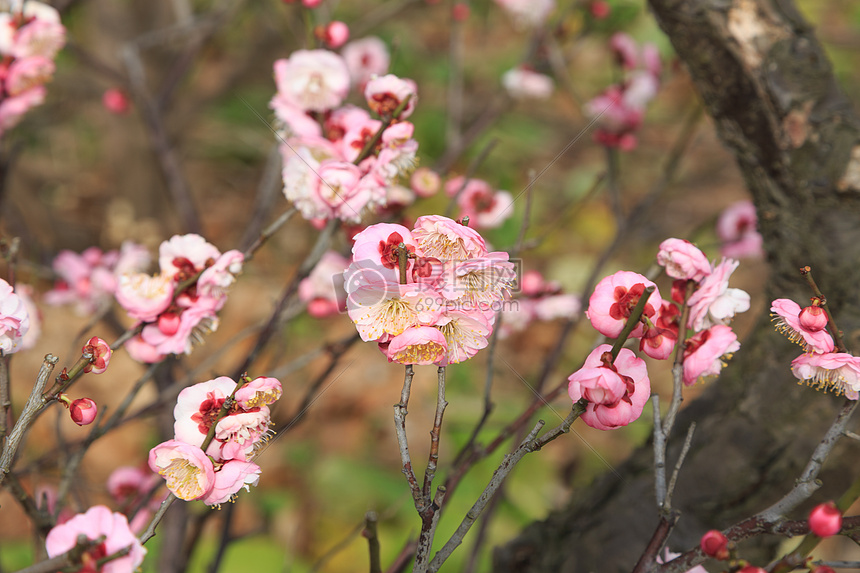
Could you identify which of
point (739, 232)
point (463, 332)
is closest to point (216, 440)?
point (463, 332)

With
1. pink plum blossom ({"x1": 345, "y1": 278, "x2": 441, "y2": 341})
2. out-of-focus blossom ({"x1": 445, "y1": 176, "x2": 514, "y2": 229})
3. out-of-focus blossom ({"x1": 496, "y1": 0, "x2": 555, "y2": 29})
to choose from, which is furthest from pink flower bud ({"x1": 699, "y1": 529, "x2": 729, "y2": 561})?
out-of-focus blossom ({"x1": 496, "y1": 0, "x2": 555, "y2": 29})

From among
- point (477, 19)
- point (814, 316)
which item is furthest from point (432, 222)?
point (477, 19)

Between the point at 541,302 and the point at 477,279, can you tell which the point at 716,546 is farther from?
the point at 541,302

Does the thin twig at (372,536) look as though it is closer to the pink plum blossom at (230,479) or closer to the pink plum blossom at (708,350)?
the pink plum blossom at (230,479)

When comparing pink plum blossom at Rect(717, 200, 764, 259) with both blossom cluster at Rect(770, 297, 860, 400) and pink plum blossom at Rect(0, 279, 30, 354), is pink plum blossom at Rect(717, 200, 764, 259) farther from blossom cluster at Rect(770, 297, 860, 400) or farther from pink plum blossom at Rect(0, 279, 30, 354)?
pink plum blossom at Rect(0, 279, 30, 354)

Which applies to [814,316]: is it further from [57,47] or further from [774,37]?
[57,47]
